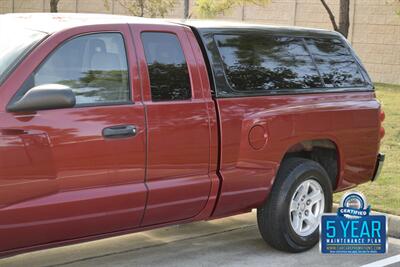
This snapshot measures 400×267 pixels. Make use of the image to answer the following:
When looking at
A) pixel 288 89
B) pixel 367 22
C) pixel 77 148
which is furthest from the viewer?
pixel 367 22

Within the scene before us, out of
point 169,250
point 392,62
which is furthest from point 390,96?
point 169,250

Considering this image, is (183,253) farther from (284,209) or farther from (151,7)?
(151,7)

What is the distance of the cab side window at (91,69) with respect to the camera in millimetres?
4227

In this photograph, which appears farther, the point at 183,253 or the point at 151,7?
the point at 151,7

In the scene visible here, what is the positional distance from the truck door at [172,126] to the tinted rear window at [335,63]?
1514mm

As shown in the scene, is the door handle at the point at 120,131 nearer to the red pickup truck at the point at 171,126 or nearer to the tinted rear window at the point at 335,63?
the red pickup truck at the point at 171,126

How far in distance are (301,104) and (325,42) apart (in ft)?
2.88

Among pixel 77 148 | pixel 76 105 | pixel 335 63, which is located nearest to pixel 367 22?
pixel 335 63

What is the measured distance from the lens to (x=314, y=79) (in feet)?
19.1

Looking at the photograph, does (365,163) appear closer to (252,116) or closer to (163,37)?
(252,116)

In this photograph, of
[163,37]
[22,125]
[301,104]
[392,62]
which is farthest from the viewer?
[392,62]

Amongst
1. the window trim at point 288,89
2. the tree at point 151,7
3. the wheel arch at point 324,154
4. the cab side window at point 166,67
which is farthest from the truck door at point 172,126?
the tree at point 151,7

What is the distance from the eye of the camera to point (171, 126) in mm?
4648

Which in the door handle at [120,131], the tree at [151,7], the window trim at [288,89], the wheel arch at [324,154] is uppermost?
the tree at [151,7]
